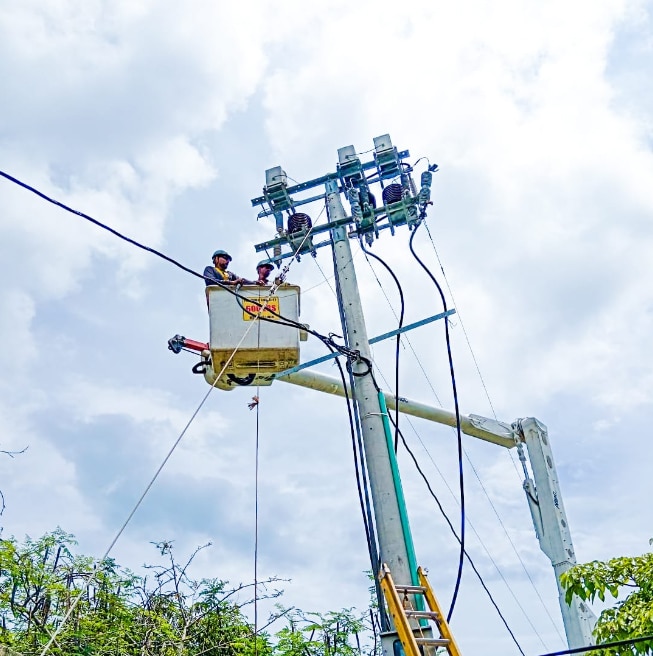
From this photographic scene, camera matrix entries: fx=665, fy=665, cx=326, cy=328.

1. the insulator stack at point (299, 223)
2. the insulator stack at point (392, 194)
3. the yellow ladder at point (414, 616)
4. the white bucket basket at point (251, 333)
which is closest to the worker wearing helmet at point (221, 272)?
the white bucket basket at point (251, 333)

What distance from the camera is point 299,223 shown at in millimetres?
7488

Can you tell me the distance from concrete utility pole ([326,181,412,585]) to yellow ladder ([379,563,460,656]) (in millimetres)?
168

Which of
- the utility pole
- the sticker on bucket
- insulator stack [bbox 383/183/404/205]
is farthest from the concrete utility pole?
insulator stack [bbox 383/183/404/205]

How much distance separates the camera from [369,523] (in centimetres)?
539

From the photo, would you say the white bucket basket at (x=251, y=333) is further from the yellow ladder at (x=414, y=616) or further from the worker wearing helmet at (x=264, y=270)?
the yellow ladder at (x=414, y=616)

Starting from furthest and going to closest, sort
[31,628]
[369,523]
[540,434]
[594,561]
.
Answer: [31,628] < [540,434] < [594,561] < [369,523]

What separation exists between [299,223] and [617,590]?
15.7 ft

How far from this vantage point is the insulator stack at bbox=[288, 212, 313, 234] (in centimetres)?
747

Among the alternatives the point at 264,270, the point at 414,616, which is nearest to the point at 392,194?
the point at 264,270

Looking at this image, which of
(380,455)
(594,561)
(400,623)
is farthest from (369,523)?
(594,561)

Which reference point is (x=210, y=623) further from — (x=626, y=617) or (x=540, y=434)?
(x=626, y=617)

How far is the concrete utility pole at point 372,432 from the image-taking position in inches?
203

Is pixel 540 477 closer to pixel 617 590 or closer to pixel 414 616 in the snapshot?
pixel 617 590

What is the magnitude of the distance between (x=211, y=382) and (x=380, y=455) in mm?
1935
